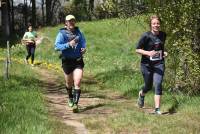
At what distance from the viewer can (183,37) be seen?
1384 centimetres

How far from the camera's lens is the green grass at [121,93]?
10.3m

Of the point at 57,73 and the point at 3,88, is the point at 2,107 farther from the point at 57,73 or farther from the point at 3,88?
the point at 57,73

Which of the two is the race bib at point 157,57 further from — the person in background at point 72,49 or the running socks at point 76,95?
the running socks at point 76,95

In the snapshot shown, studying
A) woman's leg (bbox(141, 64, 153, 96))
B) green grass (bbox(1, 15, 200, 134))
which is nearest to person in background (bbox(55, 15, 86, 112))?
green grass (bbox(1, 15, 200, 134))

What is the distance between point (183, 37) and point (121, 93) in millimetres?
3458

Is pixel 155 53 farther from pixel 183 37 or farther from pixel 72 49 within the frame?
pixel 183 37

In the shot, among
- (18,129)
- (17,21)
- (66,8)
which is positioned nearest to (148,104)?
(18,129)

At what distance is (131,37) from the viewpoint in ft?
123

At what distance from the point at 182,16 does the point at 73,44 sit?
312cm

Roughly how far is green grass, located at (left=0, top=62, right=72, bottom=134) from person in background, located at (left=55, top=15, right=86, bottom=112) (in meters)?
0.92

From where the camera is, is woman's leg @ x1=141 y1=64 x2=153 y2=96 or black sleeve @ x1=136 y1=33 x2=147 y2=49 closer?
black sleeve @ x1=136 y1=33 x2=147 y2=49

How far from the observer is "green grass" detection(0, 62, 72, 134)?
30.8 feet

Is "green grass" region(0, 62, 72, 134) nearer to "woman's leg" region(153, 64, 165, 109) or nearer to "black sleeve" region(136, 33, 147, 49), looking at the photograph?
"woman's leg" region(153, 64, 165, 109)

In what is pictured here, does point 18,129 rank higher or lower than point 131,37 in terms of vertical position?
higher
